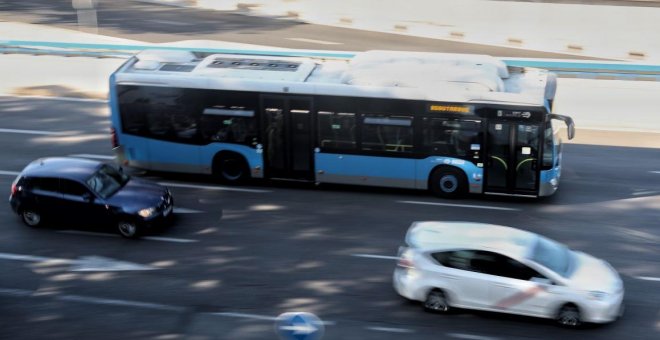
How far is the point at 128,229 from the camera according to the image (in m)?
17.6

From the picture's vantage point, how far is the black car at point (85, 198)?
1755 centimetres

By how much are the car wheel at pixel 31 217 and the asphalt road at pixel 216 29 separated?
2012 cm

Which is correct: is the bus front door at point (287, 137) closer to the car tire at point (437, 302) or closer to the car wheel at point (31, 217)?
the car wheel at point (31, 217)

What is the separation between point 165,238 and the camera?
17.8 m

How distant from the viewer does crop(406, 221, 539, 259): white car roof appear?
14062 mm

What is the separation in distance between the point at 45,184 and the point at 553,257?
10349 millimetres

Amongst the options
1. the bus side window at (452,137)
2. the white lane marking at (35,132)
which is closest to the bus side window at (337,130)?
the bus side window at (452,137)

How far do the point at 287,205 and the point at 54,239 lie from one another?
516cm

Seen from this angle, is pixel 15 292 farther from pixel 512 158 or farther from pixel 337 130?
pixel 512 158

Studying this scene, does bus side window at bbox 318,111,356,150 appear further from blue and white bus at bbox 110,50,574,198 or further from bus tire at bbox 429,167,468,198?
bus tire at bbox 429,167,468,198

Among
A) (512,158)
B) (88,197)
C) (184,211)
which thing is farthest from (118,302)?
(512,158)

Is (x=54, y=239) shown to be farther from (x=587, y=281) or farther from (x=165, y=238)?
(x=587, y=281)

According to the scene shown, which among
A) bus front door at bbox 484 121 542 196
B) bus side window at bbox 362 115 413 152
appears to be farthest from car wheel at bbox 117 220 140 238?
bus front door at bbox 484 121 542 196

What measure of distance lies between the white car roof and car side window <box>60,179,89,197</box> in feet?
23.2
